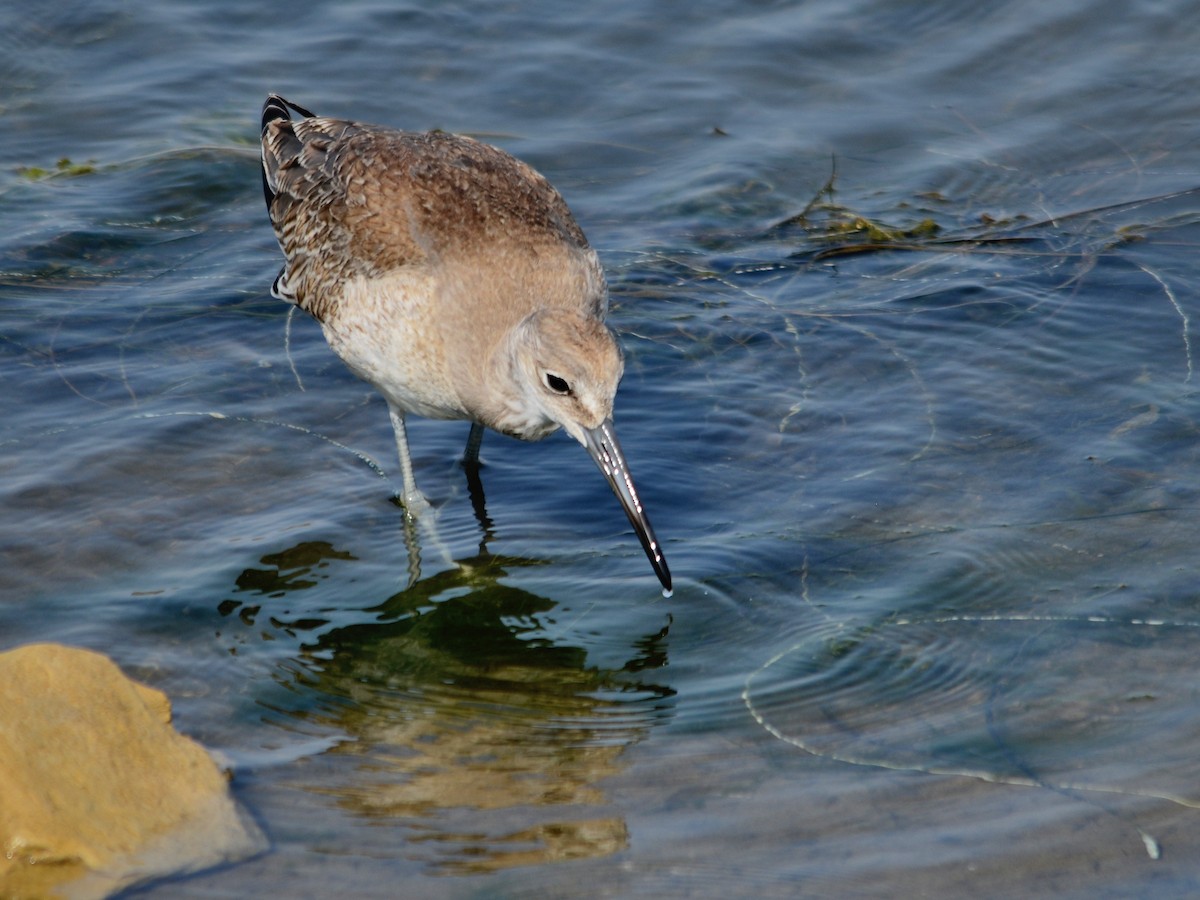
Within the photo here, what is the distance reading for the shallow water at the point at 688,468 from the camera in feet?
15.1

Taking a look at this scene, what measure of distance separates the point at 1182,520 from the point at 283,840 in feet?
12.2

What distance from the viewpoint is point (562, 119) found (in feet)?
35.0

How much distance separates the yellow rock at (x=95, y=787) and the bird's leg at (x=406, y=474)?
6.37 ft

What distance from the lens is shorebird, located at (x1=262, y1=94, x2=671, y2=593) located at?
583 centimetres

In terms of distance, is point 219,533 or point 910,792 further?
point 219,533

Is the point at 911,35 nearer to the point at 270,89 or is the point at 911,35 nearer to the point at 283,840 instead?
the point at 270,89

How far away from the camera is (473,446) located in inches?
281

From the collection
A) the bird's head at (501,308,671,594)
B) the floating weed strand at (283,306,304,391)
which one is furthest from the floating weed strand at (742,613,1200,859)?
the floating weed strand at (283,306,304,391)

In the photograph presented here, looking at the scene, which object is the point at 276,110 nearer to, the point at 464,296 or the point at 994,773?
the point at 464,296

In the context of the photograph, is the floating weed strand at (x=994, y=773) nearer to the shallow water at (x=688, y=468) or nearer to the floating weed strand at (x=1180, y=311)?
the shallow water at (x=688, y=468)

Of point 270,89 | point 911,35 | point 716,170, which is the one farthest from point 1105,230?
point 270,89

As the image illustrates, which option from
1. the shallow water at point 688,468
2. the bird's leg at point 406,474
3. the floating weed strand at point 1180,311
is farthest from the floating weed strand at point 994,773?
the floating weed strand at point 1180,311

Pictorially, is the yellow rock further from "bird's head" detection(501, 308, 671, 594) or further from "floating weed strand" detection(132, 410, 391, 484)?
"floating weed strand" detection(132, 410, 391, 484)

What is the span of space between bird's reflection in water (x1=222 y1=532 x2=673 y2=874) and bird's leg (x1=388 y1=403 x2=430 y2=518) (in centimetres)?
45
